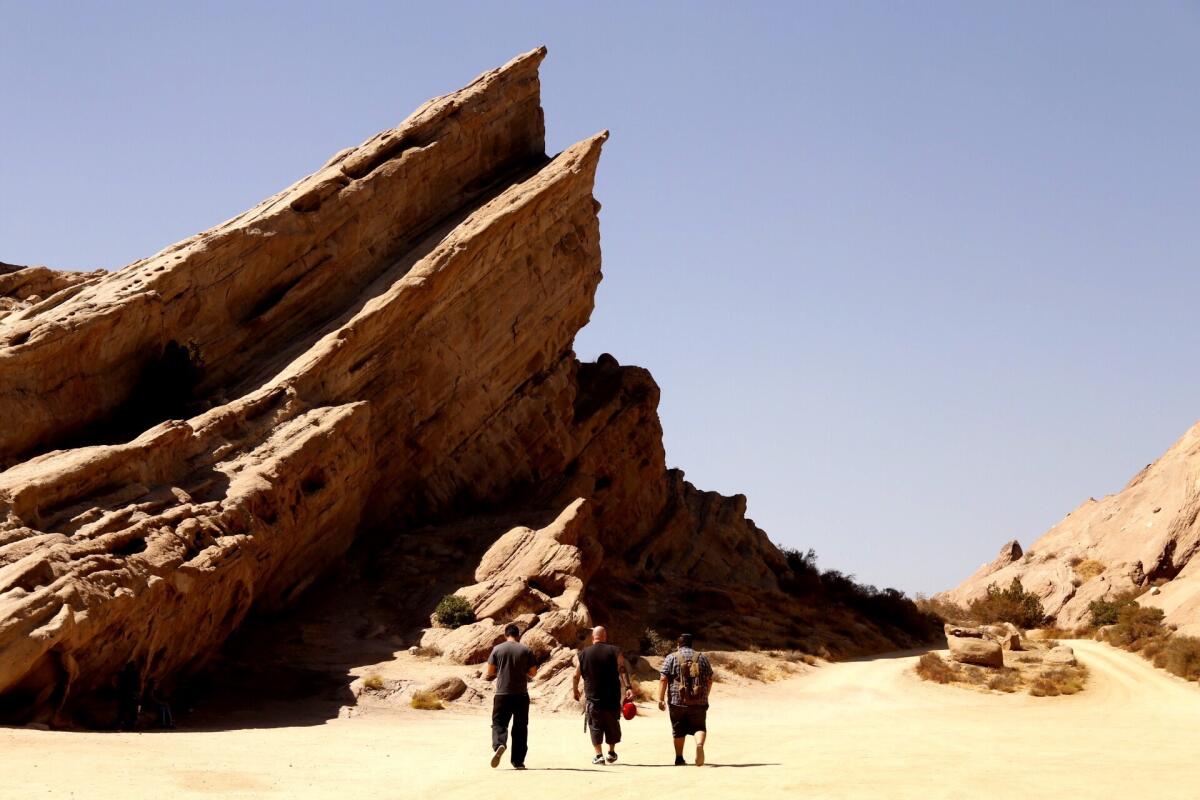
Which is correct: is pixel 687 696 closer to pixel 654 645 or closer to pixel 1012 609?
pixel 654 645

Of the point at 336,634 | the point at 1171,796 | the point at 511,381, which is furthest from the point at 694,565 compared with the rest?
the point at 1171,796

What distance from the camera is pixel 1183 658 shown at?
36562 mm

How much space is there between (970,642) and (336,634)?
17381 millimetres

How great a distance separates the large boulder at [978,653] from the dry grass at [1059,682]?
165 cm

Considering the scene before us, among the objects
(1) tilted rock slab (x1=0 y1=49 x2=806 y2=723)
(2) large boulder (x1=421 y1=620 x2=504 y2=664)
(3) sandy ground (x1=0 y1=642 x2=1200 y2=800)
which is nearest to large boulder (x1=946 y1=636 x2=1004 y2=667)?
(1) tilted rock slab (x1=0 y1=49 x2=806 y2=723)

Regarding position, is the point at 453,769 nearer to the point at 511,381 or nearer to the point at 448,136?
the point at 511,381

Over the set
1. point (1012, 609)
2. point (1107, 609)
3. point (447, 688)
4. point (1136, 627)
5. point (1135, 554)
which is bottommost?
point (447, 688)

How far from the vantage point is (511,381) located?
1519 inches

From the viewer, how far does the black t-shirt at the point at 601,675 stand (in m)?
17.3

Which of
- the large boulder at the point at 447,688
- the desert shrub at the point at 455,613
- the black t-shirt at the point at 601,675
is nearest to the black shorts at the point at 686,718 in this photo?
the black t-shirt at the point at 601,675

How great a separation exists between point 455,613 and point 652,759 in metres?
13.0

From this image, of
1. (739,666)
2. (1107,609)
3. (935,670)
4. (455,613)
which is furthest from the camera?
(1107,609)

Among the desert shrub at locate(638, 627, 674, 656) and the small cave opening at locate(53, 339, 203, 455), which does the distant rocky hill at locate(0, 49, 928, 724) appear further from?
the desert shrub at locate(638, 627, 674, 656)

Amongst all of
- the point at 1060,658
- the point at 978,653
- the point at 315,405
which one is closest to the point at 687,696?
the point at 315,405
